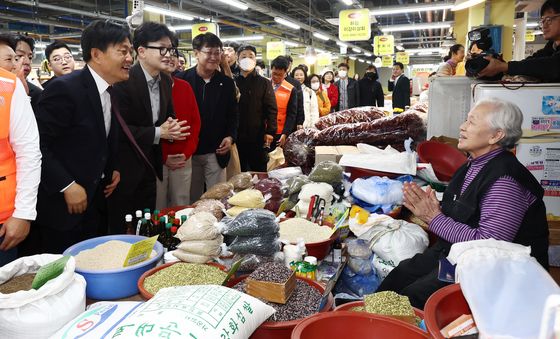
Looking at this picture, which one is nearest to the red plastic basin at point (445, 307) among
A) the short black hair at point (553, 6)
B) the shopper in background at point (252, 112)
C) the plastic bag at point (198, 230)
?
the plastic bag at point (198, 230)

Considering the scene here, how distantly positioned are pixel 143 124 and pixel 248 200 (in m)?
1.13

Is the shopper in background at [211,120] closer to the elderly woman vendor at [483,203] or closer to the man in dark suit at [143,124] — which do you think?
the man in dark suit at [143,124]

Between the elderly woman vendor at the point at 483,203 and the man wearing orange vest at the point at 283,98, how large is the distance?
11.9ft

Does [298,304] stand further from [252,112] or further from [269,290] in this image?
[252,112]

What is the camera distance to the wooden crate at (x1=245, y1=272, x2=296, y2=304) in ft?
4.44

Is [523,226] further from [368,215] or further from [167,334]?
[167,334]

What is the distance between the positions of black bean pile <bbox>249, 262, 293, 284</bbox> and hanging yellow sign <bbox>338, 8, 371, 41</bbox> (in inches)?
464

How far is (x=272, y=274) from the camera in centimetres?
142

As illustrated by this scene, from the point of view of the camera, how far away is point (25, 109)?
1.90m

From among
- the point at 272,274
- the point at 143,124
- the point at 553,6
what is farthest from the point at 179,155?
the point at 553,6

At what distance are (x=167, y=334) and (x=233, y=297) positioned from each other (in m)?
0.25

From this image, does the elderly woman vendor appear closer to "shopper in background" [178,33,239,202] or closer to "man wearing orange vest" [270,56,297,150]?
"shopper in background" [178,33,239,202]

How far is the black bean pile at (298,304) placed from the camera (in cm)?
134

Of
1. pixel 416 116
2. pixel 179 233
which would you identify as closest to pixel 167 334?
pixel 179 233
